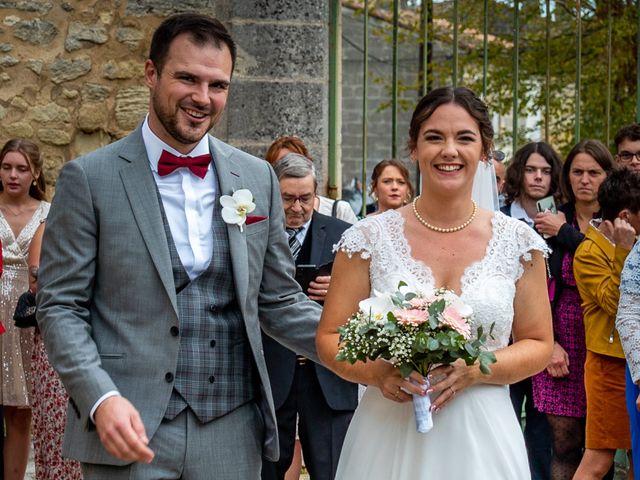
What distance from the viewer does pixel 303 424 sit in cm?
563

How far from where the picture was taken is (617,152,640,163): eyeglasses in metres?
6.82

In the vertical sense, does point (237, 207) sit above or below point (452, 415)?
above

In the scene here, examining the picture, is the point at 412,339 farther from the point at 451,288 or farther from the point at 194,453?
the point at 194,453

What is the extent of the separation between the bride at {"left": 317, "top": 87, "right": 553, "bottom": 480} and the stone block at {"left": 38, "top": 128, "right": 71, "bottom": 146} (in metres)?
4.06

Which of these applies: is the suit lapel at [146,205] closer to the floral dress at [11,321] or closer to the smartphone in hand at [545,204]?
the floral dress at [11,321]

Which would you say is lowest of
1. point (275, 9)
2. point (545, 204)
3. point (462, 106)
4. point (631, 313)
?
point (631, 313)

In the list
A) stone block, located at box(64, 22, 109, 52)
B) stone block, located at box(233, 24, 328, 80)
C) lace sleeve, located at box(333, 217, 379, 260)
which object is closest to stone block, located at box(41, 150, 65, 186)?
stone block, located at box(64, 22, 109, 52)

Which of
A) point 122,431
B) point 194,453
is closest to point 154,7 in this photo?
point 194,453

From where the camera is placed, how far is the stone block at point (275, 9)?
7.25 meters

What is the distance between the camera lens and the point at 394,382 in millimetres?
3629

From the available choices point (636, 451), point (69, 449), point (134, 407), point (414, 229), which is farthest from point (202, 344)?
point (636, 451)

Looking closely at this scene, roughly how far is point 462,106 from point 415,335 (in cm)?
90

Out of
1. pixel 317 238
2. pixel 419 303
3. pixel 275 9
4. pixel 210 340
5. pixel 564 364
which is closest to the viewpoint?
pixel 210 340

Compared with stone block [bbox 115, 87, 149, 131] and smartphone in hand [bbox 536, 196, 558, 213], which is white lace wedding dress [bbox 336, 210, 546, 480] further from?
stone block [bbox 115, 87, 149, 131]
